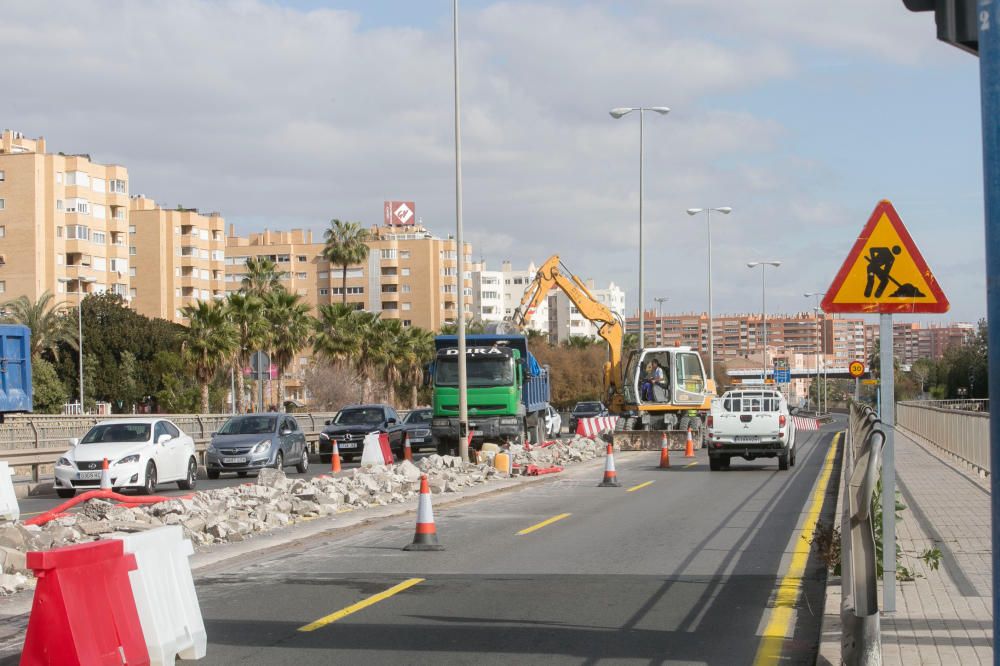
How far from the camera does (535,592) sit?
11.0 metres

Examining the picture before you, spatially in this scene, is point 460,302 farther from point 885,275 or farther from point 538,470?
point 885,275

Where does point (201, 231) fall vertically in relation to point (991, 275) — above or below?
above

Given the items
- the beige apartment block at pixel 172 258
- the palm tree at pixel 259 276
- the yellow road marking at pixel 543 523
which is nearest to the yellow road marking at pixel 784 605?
the yellow road marking at pixel 543 523

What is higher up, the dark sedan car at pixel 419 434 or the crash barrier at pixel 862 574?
the crash barrier at pixel 862 574

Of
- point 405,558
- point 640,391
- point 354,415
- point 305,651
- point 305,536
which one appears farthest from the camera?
point 640,391

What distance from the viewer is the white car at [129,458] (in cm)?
2355

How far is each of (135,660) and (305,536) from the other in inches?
345

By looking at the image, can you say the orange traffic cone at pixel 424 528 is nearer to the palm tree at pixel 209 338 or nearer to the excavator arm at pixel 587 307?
the excavator arm at pixel 587 307

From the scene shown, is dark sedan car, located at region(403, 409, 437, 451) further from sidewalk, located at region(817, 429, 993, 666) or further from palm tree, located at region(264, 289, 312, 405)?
palm tree, located at region(264, 289, 312, 405)

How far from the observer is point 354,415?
126 feet

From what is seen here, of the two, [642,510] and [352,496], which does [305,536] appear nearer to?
[352,496]

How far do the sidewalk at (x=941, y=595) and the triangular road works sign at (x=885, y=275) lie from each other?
7.32 ft

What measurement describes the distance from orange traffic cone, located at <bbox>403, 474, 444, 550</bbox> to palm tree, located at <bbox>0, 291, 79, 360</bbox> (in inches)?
2733

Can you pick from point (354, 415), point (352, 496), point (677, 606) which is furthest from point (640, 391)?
point (677, 606)
